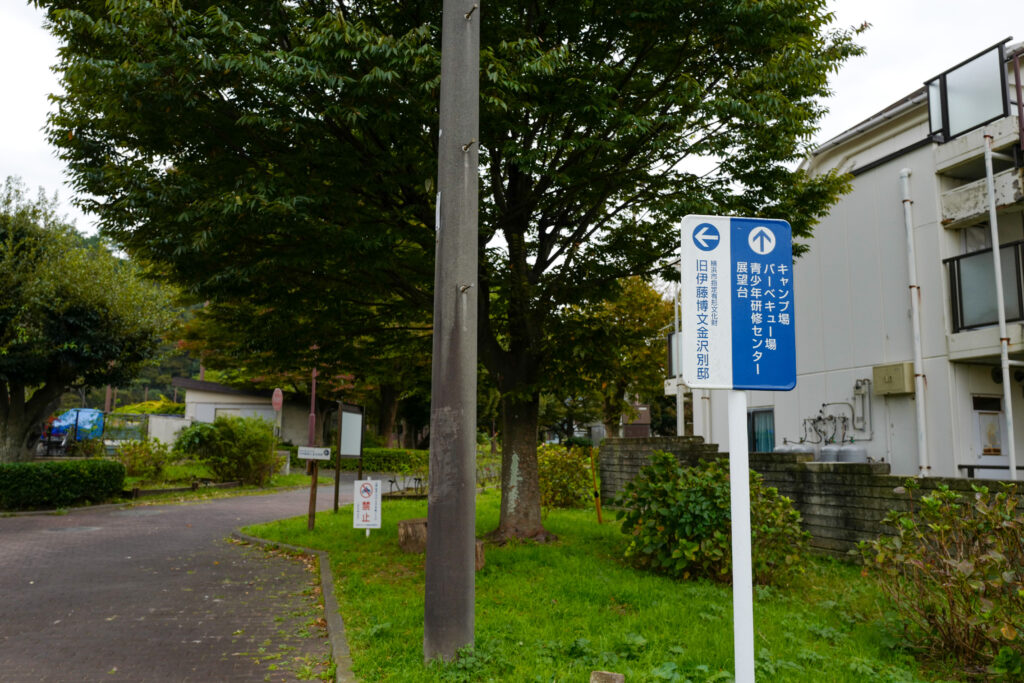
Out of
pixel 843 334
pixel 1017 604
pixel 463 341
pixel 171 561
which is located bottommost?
pixel 171 561

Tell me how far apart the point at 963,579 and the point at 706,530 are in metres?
2.63

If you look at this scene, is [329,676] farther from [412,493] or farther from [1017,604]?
[412,493]

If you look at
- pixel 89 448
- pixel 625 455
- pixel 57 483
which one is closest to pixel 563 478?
pixel 625 455

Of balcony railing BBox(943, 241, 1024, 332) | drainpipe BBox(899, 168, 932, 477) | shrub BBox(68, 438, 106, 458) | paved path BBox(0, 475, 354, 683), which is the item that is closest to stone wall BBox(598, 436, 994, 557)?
drainpipe BBox(899, 168, 932, 477)

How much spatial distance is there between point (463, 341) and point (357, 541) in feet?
22.2

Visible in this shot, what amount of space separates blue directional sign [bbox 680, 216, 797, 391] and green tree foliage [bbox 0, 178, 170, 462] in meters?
17.1

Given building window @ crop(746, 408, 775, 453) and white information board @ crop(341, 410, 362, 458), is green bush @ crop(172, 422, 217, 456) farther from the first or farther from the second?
building window @ crop(746, 408, 775, 453)

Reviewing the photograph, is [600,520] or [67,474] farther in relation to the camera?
[67,474]

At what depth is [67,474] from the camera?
16.5m

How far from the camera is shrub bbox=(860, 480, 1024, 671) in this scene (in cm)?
492

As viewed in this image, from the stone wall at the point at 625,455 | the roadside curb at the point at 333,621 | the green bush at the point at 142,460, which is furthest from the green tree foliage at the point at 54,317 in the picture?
the stone wall at the point at 625,455

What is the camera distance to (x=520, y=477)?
32.3ft

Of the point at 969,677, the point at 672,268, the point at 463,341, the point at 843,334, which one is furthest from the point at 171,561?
the point at 843,334

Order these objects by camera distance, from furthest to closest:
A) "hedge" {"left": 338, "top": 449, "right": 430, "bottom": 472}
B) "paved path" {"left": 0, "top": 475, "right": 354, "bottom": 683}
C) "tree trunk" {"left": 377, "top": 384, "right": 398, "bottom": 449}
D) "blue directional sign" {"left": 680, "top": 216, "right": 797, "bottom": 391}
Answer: "tree trunk" {"left": 377, "top": 384, "right": 398, "bottom": 449} < "hedge" {"left": 338, "top": 449, "right": 430, "bottom": 472} < "paved path" {"left": 0, "top": 475, "right": 354, "bottom": 683} < "blue directional sign" {"left": 680, "top": 216, "right": 797, "bottom": 391}
